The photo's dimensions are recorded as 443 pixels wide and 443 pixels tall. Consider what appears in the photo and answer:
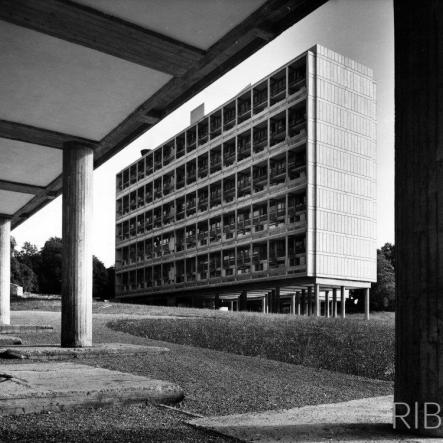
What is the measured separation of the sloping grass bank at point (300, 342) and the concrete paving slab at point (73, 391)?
4673mm

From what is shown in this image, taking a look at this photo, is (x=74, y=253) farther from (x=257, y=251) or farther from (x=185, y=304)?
(x=185, y=304)

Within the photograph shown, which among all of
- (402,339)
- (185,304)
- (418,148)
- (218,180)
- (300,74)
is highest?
(300,74)

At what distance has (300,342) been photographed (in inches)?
506

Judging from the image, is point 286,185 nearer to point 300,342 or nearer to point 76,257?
point 300,342

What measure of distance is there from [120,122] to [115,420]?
6.38m

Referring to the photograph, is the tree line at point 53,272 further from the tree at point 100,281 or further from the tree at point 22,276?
the tree at point 22,276

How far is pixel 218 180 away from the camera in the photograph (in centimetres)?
6147

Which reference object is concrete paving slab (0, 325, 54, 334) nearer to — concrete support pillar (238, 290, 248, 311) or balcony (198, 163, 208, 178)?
concrete support pillar (238, 290, 248, 311)

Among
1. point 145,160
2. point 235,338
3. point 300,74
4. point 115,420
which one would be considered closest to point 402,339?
point 115,420

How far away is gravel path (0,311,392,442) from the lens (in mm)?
3787

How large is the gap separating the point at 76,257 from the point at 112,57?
351cm

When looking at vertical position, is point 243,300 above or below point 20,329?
below

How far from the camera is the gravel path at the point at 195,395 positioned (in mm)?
3787

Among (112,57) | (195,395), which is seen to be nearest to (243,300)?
(112,57)
